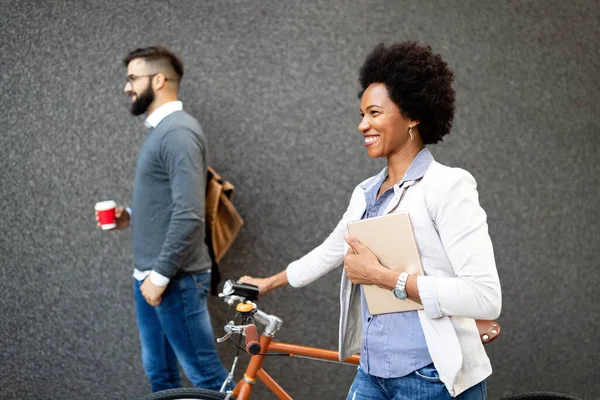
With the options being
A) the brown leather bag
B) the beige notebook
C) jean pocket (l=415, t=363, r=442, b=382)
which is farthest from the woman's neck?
the brown leather bag

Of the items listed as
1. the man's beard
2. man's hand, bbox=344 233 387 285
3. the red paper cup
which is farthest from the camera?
the man's beard

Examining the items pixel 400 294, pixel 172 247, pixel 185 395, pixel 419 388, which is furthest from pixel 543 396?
pixel 172 247

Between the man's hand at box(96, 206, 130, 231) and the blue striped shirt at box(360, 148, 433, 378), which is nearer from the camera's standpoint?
the blue striped shirt at box(360, 148, 433, 378)

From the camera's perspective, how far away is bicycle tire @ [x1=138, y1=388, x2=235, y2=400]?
2137mm

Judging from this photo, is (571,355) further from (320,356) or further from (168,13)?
(168,13)

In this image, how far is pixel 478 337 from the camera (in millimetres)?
1593

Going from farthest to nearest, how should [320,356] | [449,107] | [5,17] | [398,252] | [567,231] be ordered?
[567,231]
[5,17]
[320,356]
[449,107]
[398,252]

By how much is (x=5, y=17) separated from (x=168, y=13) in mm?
717

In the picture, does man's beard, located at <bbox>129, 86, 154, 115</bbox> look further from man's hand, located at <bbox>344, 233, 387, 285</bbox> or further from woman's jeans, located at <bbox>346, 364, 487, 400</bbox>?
woman's jeans, located at <bbox>346, 364, 487, 400</bbox>

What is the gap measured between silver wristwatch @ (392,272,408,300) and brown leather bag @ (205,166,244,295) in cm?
129

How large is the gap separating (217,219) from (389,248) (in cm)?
133

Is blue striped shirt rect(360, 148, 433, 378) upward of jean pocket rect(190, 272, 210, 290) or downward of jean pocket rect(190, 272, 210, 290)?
→ downward

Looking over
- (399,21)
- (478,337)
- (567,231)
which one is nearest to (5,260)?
(399,21)

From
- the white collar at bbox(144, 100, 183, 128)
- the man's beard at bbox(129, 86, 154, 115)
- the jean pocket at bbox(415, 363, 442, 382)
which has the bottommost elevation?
the jean pocket at bbox(415, 363, 442, 382)
